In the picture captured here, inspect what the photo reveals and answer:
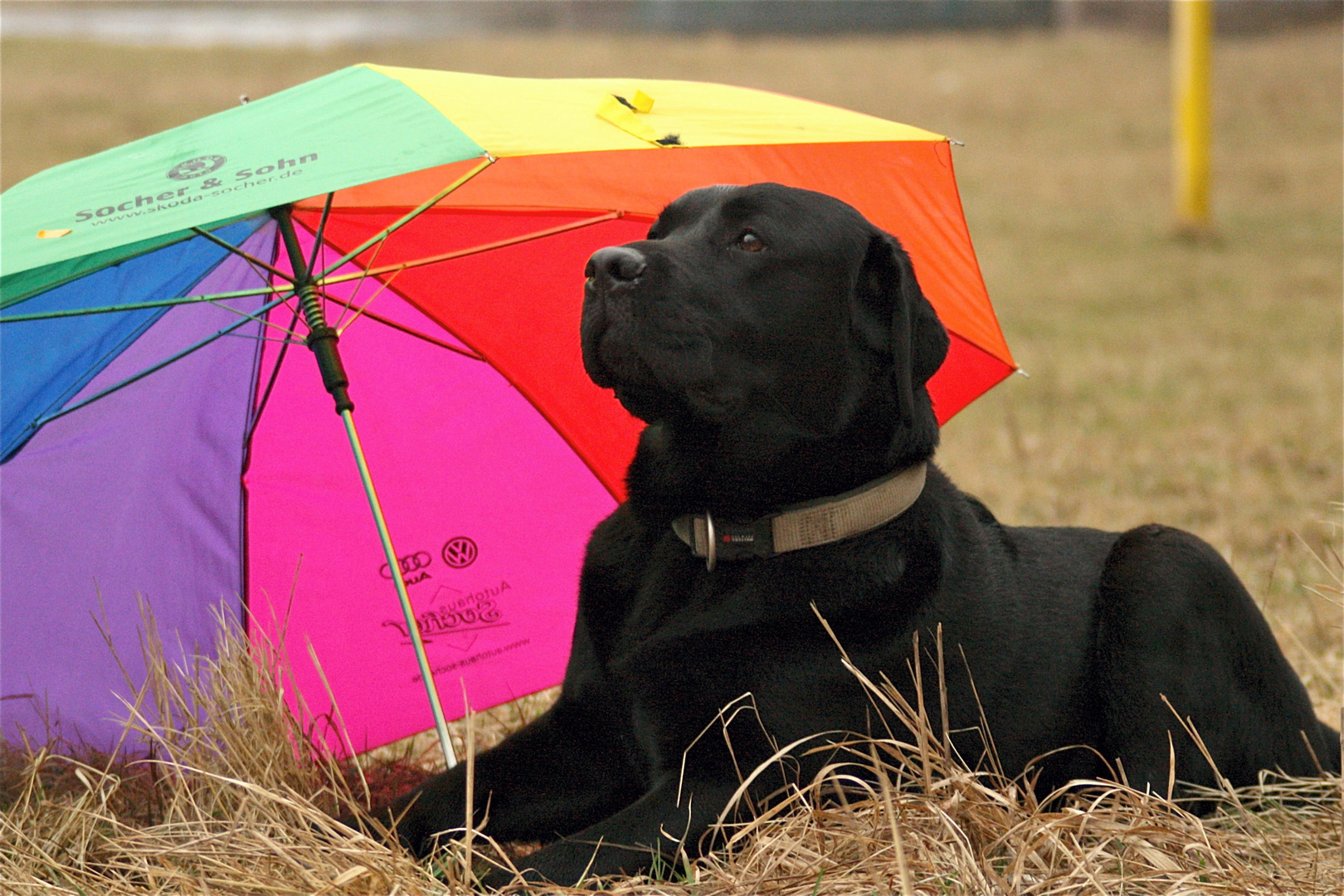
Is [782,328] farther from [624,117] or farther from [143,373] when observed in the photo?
[143,373]

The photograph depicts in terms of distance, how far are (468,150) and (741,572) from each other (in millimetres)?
933

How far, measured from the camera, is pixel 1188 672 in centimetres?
280

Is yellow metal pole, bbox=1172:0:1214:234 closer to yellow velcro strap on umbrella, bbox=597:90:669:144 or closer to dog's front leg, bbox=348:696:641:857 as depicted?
yellow velcro strap on umbrella, bbox=597:90:669:144

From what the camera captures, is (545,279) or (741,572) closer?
(741,572)

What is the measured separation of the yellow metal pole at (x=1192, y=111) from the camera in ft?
40.9

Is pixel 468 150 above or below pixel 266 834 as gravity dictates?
above

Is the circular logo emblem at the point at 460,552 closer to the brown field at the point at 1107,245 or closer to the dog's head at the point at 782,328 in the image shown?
the brown field at the point at 1107,245

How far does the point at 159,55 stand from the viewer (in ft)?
73.0

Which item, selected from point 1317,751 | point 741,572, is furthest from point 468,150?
point 1317,751

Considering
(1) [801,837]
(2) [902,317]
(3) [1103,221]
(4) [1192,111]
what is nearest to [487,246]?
(2) [902,317]

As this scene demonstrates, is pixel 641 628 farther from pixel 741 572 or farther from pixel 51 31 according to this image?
pixel 51 31

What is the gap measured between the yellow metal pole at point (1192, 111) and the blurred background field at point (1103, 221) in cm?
41

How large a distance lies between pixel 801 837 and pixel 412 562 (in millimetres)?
1462

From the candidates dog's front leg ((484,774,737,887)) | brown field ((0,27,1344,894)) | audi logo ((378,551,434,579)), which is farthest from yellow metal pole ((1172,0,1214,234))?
dog's front leg ((484,774,737,887))
